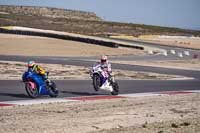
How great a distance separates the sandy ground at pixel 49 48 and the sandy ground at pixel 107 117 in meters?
36.4

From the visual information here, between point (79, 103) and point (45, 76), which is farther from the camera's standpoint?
point (45, 76)

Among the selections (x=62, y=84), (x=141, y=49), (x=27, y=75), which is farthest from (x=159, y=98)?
(x=141, y=49)

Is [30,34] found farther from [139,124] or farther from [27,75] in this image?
[139,124]

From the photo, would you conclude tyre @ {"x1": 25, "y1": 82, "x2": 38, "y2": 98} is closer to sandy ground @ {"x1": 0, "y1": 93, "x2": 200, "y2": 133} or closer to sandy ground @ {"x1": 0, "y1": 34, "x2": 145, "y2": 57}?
sandy ground @ {"x1": 0, "y1": 93, "x2": 200, "y2": 133}

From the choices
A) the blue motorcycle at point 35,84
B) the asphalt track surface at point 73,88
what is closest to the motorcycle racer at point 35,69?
the blue motorcycle at point 35,84

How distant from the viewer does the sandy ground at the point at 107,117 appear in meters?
10.3

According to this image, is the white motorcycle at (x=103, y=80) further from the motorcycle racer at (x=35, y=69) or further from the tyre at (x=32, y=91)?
the tyre at (x=32, y=91)

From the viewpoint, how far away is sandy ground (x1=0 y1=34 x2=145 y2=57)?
53469 mm

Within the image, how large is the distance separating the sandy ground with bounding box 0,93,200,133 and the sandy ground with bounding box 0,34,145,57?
36.4m

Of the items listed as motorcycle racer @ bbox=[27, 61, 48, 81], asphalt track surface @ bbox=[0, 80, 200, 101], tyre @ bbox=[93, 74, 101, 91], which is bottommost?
asphalt track surface @ bbox=[0, 80, 200, 101]

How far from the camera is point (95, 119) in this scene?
11.7 metres

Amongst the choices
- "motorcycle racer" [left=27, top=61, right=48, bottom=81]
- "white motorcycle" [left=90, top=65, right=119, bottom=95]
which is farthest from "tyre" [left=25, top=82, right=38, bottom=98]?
"white motorcycle" [left=90, top=65, right=119, bottom=95]

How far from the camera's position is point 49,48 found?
2271 inches

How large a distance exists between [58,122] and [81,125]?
62 cm
